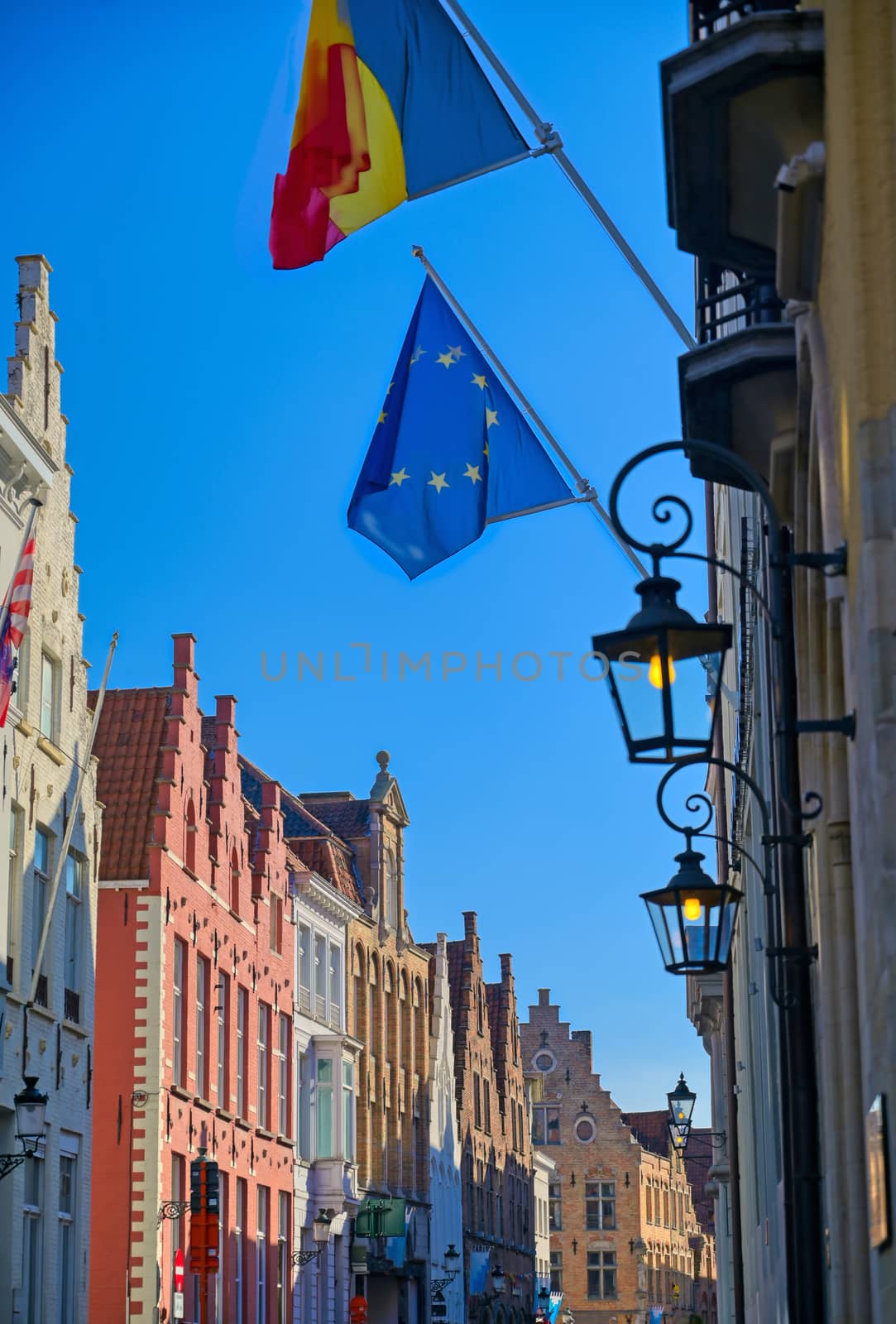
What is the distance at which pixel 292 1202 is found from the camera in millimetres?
43969

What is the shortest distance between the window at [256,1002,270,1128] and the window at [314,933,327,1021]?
5461mm

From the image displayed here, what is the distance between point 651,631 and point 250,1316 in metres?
34.4

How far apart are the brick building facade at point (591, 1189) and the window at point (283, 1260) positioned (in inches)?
2076

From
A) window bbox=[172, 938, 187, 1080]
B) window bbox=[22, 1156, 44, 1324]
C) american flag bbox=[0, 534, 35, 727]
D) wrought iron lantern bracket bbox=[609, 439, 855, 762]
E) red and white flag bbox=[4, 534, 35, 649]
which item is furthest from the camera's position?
window bbox=[172, 938, 187, 1080]

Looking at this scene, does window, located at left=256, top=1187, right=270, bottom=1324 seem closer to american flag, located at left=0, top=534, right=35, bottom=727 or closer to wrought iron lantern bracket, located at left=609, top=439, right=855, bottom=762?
american flag, located at left=0, top=534, right=35, bottom=727

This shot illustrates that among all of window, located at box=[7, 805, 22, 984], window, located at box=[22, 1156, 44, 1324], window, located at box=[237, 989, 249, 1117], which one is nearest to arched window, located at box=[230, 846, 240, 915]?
window, located at box=[237, 989, 249, 1117]

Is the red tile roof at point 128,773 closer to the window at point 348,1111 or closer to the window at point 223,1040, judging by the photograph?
the window at point 223,1040

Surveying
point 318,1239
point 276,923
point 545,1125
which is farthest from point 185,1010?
point 545,1125

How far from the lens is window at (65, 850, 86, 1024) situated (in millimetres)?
27000

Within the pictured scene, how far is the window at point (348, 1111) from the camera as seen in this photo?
48.1 metres

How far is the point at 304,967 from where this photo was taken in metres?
→ 47.2

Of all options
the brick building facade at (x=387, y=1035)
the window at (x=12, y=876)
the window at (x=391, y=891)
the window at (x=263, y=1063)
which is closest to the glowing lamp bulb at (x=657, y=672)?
the window at (x=12, y=876)

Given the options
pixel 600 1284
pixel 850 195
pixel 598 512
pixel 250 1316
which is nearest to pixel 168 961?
pixel 250 1316

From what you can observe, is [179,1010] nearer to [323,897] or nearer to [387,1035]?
[323,897]
